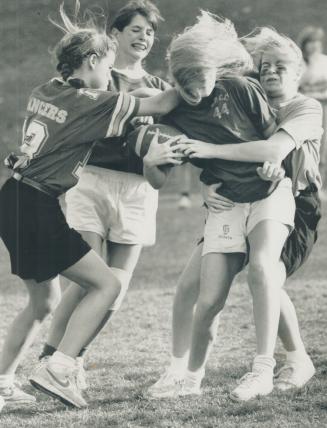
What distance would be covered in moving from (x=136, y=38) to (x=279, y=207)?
4.19ft

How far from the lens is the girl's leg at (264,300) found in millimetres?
3568

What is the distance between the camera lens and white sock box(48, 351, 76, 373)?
3516 millimetres

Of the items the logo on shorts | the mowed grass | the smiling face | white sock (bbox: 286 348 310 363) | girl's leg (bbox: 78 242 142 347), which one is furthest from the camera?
girl's leg (bbox: 78 242 142 347)

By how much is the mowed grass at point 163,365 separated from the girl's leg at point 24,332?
0.48ft

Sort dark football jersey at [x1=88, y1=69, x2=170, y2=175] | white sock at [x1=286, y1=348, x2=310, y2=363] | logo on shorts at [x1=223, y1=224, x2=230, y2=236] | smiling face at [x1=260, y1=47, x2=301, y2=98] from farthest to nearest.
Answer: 1. dark football jersey at [x1=88, y1=69, x2=170, y2=175]
2. white sock at [x1=286, y1=348, x2=310, y2=363]
3. smiling face at [x1=260, y1=47, x2=301, y2=98]
4. logo on shorts at [x1=223, y1=224, x2=230, y2=236]

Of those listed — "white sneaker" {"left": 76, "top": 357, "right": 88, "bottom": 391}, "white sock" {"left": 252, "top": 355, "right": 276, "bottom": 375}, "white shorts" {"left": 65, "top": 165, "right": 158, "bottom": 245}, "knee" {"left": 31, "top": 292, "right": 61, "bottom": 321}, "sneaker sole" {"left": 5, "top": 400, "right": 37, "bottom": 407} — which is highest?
"white shorts" {"left": 65, "top": 165, "right": 158, "bottom": 245}

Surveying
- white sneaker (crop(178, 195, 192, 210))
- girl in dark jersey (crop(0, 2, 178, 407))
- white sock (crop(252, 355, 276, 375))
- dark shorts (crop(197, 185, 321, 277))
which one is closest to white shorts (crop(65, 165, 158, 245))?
girl in dark jersey (crop(0, 2, 178, 407))

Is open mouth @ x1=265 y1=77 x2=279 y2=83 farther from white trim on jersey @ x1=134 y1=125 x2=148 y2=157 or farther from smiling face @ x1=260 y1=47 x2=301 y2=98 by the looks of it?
white trim on jersey @ x1=134 y1=125 x2=148 y2=157

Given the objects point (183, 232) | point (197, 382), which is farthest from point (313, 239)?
point (183, 232)

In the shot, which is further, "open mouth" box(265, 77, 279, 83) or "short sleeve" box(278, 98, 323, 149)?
"open mouth" box(265, 77, 279, 83)

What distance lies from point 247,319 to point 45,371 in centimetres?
240

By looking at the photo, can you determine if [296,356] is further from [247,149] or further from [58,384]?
[58,384]

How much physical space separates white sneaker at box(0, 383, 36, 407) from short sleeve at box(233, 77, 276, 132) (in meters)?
1.61

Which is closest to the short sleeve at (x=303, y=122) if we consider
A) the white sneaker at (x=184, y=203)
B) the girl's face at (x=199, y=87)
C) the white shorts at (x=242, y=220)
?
the white shorts at (x=242, y=220)
